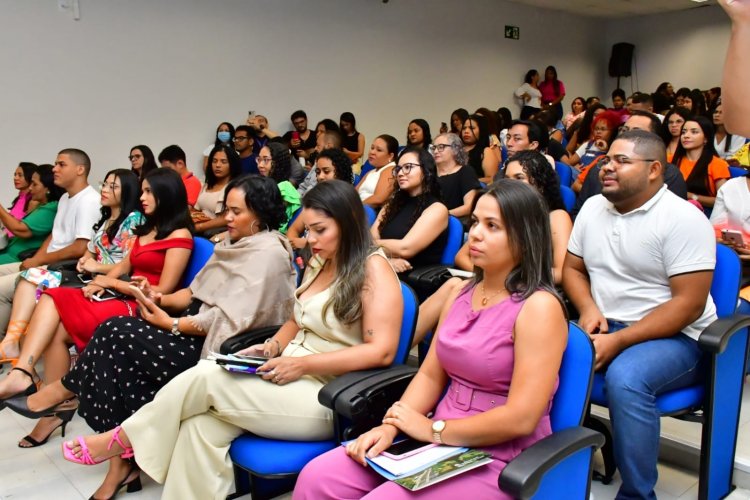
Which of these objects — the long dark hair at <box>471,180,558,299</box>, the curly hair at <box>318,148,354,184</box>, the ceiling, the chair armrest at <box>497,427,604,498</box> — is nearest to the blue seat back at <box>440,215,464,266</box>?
the curly hair at <box>318,148,354,184</box>

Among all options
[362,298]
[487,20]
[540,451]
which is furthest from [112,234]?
[487,20]

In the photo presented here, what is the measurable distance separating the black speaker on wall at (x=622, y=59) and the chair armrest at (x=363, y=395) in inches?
440

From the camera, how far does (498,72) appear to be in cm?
1017

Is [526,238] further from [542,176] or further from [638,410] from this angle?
[542,176]

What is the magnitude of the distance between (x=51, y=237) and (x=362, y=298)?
9.55ft

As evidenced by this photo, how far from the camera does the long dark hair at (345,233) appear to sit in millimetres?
1958

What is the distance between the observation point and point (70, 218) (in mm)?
3869

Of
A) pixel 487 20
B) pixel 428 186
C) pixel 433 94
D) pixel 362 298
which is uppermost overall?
pixel 487 20

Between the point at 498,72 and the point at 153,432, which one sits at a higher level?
the point at 498,72

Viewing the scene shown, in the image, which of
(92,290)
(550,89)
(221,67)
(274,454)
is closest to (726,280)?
(274,454)

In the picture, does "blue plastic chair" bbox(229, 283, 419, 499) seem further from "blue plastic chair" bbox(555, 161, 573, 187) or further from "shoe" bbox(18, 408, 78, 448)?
"blue plastic chair" bbox(555, 161, 573, 187)

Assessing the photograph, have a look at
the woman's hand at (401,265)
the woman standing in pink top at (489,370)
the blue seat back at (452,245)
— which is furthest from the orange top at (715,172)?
the woman standing in pink top at (489,370)

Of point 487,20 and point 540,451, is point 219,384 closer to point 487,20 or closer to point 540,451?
point 540,451

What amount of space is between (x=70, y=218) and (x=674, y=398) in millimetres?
3430
